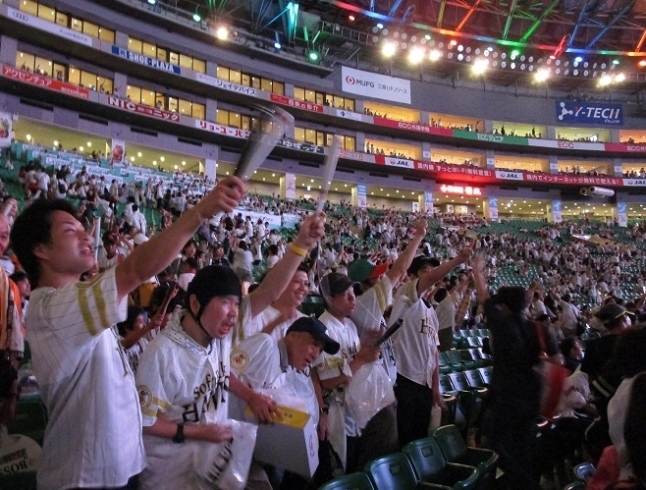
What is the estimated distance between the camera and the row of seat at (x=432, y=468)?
242cm

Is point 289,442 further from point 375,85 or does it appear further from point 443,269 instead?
point 375,85

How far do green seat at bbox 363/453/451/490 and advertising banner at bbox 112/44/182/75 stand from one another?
939 inches

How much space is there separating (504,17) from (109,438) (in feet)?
122

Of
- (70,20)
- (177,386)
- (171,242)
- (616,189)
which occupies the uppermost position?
(70,20)

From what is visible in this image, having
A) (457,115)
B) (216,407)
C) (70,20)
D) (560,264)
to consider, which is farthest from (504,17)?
(216,407)

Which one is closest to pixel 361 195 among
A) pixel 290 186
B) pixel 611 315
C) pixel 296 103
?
pixel 290 186

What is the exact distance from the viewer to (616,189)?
3622 centimetres

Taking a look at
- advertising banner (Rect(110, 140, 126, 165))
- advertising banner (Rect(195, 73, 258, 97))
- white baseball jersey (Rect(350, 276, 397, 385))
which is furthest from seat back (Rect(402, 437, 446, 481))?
advertising banner (Rect(195, 73, 258, 97))

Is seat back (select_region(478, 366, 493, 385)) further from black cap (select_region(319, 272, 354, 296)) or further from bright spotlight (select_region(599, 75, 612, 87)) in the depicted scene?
bright spotlight (select_region(599, 75, 612, 87))

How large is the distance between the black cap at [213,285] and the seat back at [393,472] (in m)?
1.25

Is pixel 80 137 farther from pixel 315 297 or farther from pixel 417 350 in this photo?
pixel 417 350

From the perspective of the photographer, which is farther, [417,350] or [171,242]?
[417,350]

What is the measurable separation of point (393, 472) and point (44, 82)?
22.4m

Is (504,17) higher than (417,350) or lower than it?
higher
